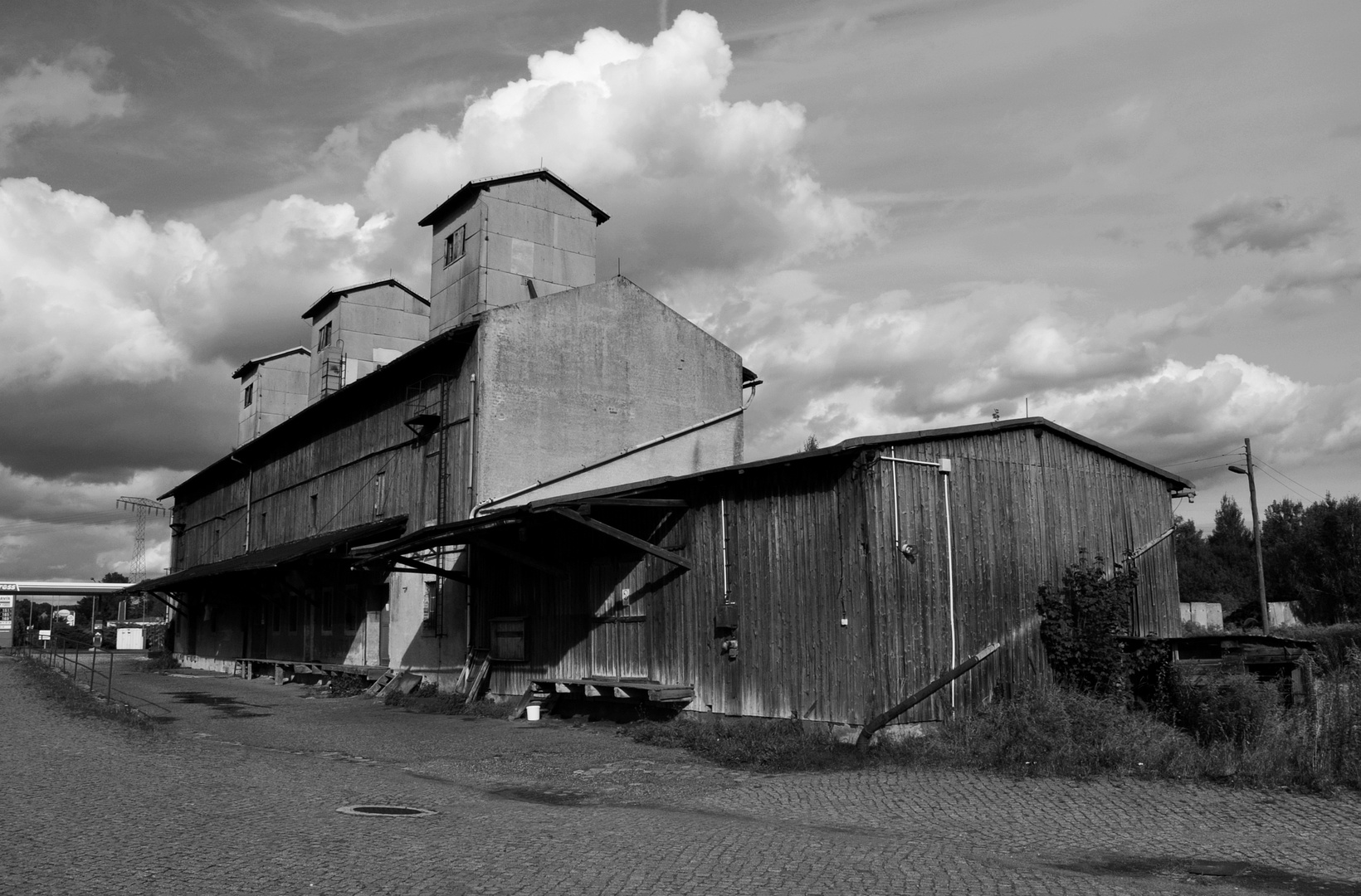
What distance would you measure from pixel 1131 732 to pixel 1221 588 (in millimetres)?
70044

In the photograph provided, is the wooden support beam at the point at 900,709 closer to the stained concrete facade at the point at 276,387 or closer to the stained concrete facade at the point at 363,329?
the stained concrete facade at the point at 363,329

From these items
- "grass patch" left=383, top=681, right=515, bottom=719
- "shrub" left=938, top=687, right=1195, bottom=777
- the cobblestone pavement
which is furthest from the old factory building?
the cobblestone pavement

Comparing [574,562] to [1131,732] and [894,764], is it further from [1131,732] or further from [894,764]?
[1131,732]

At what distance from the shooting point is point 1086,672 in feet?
46.8

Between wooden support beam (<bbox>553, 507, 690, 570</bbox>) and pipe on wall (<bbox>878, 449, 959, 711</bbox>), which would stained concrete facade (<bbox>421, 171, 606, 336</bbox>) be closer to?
wooden support beam (<bbox>553, 507, 690, 570</bbox>)

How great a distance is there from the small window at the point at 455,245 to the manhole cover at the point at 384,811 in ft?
55.9

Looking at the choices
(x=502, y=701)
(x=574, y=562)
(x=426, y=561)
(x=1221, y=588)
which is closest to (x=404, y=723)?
(x=502, y=701)

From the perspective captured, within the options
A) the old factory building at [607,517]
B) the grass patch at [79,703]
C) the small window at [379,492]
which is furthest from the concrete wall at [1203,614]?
the grass patch at [79,703]

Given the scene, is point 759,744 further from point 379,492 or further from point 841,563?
point 379,492

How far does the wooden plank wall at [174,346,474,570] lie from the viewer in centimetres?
2227

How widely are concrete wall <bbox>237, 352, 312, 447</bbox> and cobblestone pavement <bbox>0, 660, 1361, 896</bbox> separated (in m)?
28.7

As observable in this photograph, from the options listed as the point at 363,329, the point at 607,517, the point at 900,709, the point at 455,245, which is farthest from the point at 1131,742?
the point at 363,329

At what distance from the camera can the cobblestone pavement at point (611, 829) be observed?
7023 millimetres

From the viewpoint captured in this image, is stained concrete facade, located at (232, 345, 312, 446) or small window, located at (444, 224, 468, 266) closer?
small window, located at (444, 224, 468, 266)
